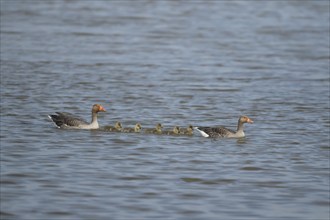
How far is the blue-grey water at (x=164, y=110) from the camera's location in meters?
13.6

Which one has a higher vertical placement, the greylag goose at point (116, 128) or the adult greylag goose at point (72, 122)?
the adult greylag goose at point (72, 122)

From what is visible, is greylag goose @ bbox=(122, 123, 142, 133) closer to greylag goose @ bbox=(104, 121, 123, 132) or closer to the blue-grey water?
greylag goose @ bbox=(104, 121, 123, 132)

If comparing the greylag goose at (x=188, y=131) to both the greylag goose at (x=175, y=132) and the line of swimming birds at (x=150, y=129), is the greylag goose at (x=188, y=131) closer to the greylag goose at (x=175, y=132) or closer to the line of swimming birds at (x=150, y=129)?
the line of swimming birds at (x=150, y=129)

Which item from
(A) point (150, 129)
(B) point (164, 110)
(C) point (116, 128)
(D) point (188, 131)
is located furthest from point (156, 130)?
(B) point (164, 110)

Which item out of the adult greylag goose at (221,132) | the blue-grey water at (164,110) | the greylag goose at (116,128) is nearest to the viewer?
the blue-grey water at (164,110)

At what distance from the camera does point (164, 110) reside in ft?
72.4

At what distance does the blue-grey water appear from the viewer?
13.6 m

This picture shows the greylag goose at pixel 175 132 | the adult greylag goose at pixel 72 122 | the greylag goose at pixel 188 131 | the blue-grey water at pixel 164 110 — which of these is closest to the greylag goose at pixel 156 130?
the greylag goose at pixel 175 132

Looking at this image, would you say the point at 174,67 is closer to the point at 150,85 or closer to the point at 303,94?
the point at 150,85

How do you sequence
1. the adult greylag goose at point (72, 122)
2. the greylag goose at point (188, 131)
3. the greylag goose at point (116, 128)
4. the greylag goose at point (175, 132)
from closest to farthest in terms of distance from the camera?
the greylag goose at point (175, 132) → the greylag goose at point (188, 131) → the greylag goose at point (116, 128) → the adult greylag goose at point (72, 122)

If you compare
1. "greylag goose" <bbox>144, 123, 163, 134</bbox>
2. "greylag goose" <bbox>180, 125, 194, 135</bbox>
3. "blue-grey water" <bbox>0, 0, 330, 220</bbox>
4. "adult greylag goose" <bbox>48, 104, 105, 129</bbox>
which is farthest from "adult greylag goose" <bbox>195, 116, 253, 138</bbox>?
"adult greylag goose" <bbox>48, 104, 105, 129</bbox>

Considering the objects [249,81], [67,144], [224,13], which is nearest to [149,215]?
[67,144]

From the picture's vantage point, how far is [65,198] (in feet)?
43.8

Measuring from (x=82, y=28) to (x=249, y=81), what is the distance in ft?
41.2
